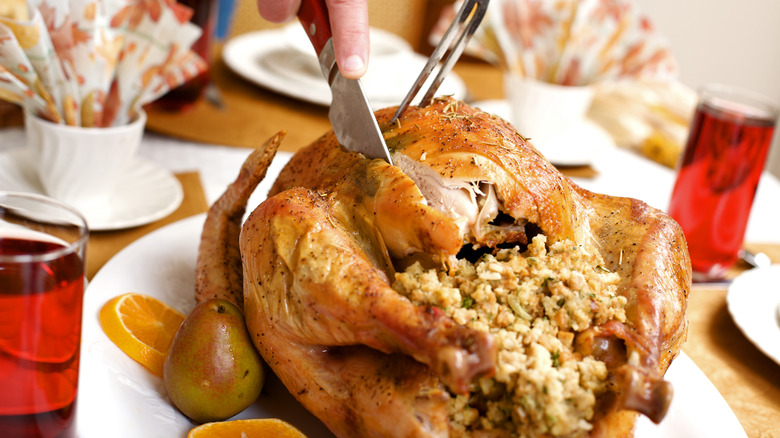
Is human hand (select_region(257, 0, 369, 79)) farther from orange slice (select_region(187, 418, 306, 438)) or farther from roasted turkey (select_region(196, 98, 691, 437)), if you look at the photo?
orange slice (select_region(187, 418, 306, 438))

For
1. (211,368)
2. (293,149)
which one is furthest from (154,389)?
(293,149)

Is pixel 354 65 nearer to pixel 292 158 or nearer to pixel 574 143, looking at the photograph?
pixel 292 158

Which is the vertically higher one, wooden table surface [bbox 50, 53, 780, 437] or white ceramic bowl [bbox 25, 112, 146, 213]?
white ceramic bowl [bbox 25, 112, 146, 213]

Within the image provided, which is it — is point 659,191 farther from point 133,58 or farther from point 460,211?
point 133,58

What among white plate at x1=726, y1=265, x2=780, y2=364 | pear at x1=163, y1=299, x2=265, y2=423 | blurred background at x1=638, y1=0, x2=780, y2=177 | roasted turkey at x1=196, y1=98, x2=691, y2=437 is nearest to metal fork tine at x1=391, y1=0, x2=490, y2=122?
roasted turkey at x1=196, y1=98, x2=691, y2=437

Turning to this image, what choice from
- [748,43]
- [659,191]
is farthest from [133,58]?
[748,43]

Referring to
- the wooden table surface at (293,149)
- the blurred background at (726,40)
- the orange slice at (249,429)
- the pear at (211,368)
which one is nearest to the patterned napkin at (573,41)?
the wooden table surface at (293,149)
